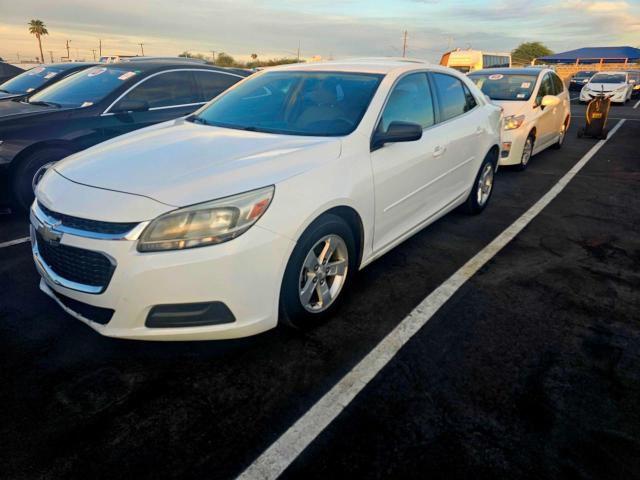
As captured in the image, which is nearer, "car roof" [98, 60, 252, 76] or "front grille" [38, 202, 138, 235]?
"front grille" [38, 202, 138, 235]

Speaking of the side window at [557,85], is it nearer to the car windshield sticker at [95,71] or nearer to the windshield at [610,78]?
the car windshield sticker at [95,71]

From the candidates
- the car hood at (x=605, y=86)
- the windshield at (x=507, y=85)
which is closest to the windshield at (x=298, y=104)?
the windshield at (x=507, y=85)

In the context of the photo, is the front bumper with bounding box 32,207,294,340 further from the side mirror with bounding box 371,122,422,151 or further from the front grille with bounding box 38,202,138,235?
the side mirror with bounding box 371,122,422,151

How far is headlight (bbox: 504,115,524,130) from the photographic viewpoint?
7098 millimetres

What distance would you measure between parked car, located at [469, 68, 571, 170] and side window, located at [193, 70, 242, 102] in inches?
173

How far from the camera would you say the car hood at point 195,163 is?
2352 millimetres

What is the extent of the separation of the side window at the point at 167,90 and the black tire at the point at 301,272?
12.3 ft

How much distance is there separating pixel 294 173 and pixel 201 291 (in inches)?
32.7

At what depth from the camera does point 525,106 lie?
7.33 m

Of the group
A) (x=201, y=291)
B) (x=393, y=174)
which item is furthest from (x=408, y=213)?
(x=201, y=291)

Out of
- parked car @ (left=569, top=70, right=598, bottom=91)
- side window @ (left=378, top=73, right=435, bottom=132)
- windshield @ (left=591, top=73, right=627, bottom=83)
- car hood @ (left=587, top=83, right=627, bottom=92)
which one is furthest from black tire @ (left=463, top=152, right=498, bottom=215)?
parked car @ (left=569, top=70, right=598, bottom=91)

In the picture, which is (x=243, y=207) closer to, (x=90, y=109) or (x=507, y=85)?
(x=90, y=109)

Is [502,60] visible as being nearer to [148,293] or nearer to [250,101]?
[250,101]

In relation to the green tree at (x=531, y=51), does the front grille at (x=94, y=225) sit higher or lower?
lower
